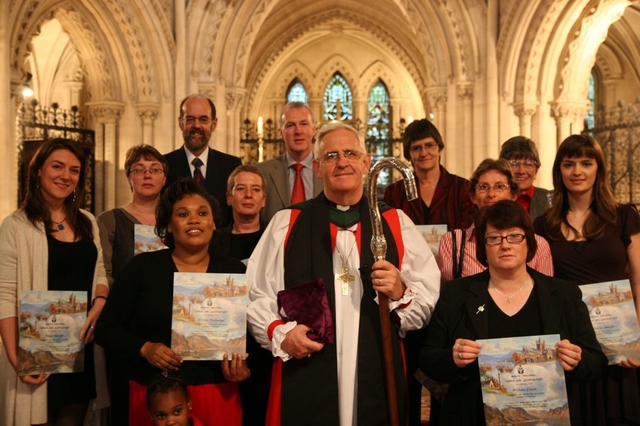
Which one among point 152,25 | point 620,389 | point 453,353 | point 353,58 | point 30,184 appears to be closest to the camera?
point 453,353

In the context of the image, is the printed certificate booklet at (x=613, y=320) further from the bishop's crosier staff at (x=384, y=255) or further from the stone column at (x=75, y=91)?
the stone column at (x=75, y=91)

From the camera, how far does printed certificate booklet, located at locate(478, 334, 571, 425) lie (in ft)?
9.70

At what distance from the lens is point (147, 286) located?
3.40 m

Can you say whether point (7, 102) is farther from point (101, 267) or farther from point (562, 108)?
point (562, 108)

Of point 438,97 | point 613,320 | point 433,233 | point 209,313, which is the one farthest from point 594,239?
point 438,97

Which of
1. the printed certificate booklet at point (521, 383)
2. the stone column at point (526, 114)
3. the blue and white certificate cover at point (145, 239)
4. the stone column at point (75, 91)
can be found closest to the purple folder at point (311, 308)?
the printed certificate booklet at point (521, 383)

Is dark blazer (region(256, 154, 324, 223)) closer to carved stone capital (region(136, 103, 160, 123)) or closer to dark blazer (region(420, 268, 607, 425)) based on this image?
dark blazer (region(420, 268, 607, 425))

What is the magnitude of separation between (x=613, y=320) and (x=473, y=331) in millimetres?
697

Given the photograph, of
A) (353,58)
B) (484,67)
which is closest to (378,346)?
(484,67)

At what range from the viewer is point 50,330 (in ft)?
11.9

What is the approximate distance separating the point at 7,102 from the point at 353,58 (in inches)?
573

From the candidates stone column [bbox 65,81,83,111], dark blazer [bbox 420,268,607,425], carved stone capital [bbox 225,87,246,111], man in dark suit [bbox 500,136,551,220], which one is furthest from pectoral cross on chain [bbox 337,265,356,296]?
stone column [bbox 65,81,83,111]

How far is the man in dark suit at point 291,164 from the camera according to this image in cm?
502

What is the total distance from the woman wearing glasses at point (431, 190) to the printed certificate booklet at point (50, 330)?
181 centimetres
